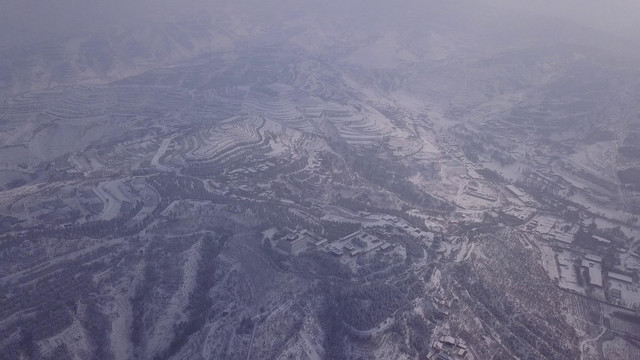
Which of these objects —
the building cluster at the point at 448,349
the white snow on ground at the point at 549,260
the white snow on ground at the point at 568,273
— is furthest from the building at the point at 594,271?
the building cluster at the point at 448,349

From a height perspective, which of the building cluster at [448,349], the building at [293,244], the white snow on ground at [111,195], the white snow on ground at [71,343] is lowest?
the white snow on ground at [111,195]

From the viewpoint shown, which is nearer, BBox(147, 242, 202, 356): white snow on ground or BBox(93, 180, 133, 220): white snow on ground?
BBox(147, 242, 202, 356): white snow on ground

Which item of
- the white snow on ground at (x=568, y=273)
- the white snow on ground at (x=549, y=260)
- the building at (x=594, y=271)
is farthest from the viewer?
the white snow on ground at (x=549, y=260)

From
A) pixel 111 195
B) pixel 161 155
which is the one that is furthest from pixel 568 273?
pixel 161 155

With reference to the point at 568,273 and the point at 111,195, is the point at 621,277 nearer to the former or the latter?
the point at 568,273

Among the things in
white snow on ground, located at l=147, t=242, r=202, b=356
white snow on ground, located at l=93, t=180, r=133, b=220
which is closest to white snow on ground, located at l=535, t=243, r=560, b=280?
white snow on ground, located at l=147, t=242, r=202, b=356

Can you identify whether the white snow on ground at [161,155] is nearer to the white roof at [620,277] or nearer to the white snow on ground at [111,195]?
the white snow on ground at [111,195]

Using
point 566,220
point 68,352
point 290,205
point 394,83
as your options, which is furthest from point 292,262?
point 394,83

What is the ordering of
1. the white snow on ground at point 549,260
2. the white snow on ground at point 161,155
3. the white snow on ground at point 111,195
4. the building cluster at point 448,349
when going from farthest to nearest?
the white snow on ground at point 161,155, the white snow on ground at point 111,195, the white snow on ground at point 549,260, the building cluster at point 448,349

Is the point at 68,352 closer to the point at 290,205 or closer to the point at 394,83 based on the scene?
the point at 290,205

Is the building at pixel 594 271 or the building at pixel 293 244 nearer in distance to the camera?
the building at pixel 293 244

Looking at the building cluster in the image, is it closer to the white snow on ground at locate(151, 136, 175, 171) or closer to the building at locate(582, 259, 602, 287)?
the building at locate(582, 259, 602, 287)
